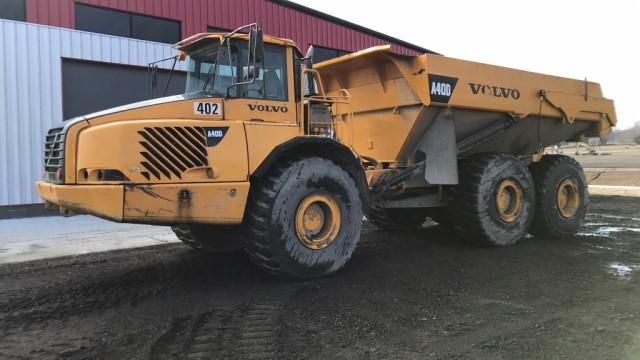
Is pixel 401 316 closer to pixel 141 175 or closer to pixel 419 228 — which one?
pixel 141 175

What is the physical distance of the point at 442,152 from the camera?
23.8ft

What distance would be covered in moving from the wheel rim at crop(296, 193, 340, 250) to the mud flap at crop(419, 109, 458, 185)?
2170mm


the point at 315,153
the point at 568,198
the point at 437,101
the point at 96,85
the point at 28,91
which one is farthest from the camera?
the point at 96,85

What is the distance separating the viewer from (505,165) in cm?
761

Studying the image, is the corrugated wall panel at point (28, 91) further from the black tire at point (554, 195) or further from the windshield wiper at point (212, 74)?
the black tire at point (554, 195)

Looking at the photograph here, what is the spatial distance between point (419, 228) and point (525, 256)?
9.08 feet

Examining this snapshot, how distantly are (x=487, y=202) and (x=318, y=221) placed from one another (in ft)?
9.63

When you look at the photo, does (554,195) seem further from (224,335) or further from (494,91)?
(224,335)

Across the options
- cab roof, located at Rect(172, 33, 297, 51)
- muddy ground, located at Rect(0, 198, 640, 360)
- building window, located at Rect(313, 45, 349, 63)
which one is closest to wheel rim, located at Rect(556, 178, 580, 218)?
muddy ground, located at Rect(0, 198, 640, 360)

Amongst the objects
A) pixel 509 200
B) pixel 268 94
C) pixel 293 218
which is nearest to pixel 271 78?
pixel 268 94

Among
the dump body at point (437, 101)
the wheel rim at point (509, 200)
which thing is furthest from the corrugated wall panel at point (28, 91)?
the wheel rim at point (509, 200)

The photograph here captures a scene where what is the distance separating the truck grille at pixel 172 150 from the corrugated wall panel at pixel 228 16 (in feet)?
28.4

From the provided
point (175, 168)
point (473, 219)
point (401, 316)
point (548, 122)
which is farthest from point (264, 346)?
point (548, 122)

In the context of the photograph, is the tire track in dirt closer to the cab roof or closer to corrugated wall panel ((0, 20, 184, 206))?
the cab roof
